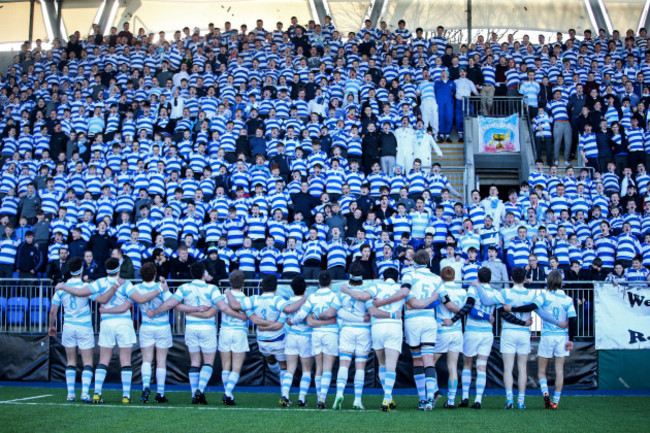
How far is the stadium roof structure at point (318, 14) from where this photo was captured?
30.4m

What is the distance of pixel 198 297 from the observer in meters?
11.8

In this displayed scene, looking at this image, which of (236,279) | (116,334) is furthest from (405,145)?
(116,334)

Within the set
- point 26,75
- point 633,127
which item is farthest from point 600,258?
point 26,75

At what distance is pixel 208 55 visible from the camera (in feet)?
80.3

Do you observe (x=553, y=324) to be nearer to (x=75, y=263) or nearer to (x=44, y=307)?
(x=75, y=263)

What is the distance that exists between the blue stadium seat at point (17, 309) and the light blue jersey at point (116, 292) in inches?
187

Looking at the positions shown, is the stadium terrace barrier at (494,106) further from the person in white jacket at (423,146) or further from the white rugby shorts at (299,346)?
the white rugby shorts at (299,346)

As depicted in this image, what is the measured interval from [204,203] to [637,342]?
961cm

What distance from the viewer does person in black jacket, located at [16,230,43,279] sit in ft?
57.7

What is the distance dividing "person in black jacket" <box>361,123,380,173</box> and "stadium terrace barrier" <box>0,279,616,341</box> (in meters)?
5.32

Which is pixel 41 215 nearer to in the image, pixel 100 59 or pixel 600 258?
pixel 100 59

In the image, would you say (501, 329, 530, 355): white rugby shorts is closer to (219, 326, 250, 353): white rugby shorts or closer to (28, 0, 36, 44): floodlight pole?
(219, 326, 250, 353): white rugby shorts

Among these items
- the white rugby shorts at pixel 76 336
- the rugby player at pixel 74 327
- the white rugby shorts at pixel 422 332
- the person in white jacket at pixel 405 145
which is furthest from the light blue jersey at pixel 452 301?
the person in white jacket at pixel 405 145

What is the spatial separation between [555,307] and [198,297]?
5.21m
